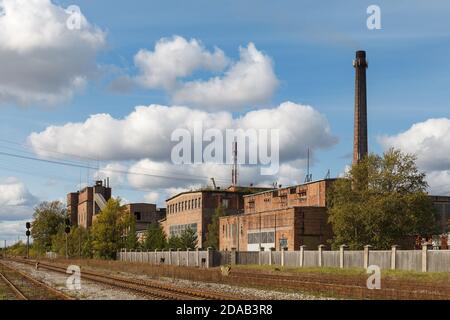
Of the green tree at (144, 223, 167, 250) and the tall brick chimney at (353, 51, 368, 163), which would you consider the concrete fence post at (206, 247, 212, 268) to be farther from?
the tall brick chimney at (353, 51, 368, 163)

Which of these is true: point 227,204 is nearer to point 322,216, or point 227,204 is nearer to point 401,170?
point 322,216

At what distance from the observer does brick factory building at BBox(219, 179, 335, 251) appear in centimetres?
6600

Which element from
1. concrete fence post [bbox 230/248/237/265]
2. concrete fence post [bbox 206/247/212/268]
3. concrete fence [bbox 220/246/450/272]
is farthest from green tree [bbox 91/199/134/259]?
concrete fence [bbox 220/246/450/272]

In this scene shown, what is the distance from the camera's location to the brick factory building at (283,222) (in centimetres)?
6600

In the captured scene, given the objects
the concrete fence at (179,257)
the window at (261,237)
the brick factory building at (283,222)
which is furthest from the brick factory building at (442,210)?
the concrete fence at (179,257)

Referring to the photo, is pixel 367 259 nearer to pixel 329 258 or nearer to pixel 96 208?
pixel 329 258

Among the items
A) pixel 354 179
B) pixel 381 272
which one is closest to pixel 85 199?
pixel 354 179

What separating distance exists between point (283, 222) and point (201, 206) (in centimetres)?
2741

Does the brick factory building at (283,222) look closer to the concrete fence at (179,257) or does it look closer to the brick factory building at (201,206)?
the brick factory building at (201,206)

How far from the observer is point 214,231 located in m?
88.2

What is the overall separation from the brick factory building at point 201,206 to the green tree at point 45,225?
70927mm

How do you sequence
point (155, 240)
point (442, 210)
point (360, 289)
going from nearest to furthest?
point (360, 289), point (442, 210), point (155, 240)

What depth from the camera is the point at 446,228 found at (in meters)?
71.8

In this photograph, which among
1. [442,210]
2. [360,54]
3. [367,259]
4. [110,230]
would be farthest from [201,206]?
[367,259]
